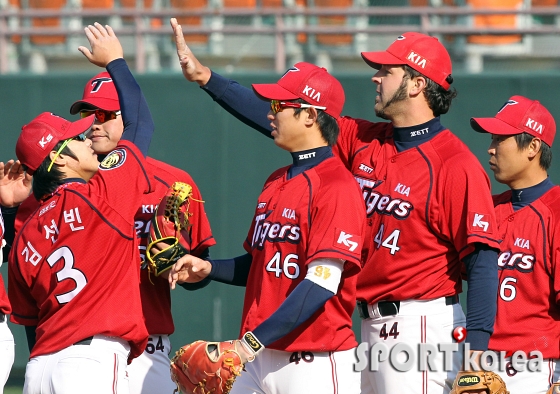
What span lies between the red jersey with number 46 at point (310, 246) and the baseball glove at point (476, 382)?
449 mm

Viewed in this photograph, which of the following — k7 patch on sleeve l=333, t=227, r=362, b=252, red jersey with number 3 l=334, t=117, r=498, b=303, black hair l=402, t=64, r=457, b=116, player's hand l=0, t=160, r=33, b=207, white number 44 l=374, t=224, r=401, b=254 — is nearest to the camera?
k7 patch on sleeve l=333, t=227, r=362, b=252

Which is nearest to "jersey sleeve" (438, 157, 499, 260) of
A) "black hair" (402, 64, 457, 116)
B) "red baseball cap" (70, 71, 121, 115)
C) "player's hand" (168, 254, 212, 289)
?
"black hair" (402, 64, 457, 116)

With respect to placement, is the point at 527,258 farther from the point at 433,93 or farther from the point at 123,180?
the point at 123,180

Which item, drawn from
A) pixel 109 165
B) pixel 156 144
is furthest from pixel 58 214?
pixel 156 144

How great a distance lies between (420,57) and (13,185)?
2.36m

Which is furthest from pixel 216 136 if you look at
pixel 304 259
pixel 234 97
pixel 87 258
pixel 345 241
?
pixel 345 241

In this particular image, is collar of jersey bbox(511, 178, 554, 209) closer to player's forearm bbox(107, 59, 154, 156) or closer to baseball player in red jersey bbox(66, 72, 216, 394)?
baseball player in red jersey bbox(66, 72, 216, 394)

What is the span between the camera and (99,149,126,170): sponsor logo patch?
3.68 metres

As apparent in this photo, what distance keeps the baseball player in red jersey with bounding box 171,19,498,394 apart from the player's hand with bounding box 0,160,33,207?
192 cm

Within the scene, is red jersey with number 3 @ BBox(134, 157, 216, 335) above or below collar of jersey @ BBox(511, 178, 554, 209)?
below

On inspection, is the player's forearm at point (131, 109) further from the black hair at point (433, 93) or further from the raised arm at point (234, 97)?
the black hair at point (433, 93)

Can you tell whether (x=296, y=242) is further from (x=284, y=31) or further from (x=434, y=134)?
(x=284, y=31)

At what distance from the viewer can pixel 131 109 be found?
155 inches

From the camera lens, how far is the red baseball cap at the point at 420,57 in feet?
13.2
